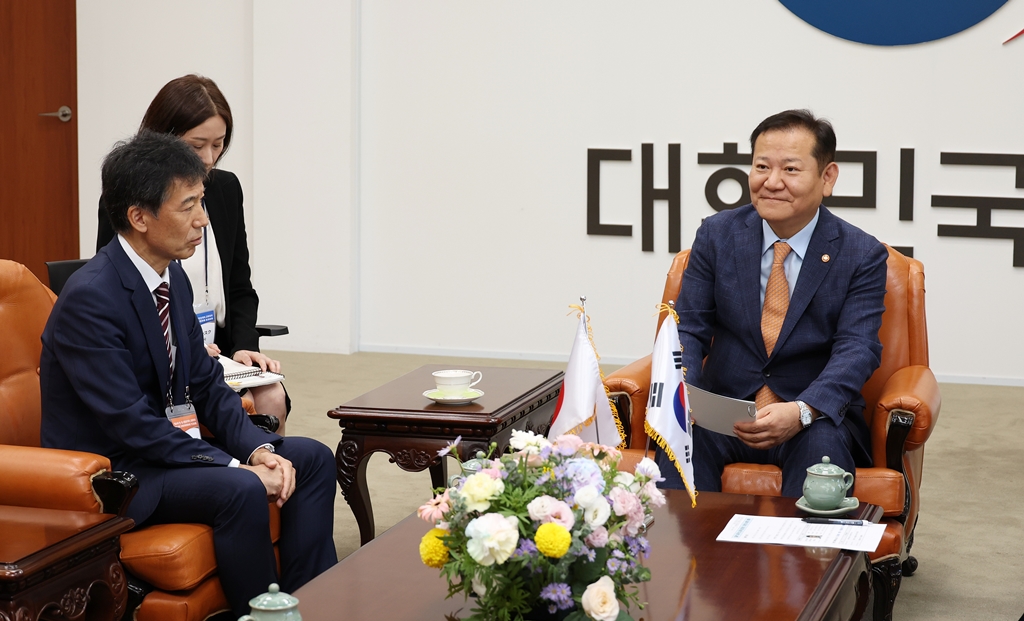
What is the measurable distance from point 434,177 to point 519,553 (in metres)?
4.89

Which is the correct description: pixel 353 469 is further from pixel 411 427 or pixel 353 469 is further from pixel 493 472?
pixel 493 472

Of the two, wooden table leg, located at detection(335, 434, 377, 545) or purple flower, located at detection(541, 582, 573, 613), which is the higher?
purple flower, located at detection(541, 582, 573, 613)

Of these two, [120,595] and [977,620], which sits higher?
[120,595]

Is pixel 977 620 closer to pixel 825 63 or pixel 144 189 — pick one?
pixel 144 189

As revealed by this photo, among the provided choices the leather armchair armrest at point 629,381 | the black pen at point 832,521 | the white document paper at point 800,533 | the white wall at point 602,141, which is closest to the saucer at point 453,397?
the leather armchair armrest at point 629,381

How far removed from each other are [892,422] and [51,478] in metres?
1.95

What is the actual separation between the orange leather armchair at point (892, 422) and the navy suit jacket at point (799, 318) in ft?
0.36

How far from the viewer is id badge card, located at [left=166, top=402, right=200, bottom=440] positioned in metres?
2.73

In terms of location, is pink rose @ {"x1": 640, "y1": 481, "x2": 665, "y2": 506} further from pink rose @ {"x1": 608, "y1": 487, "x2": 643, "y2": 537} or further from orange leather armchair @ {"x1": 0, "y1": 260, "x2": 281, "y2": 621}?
orange leather armchair @ {"x1": 0, "y1": 260, "x2": 281, "y2": 621}

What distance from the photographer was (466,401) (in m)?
3.20

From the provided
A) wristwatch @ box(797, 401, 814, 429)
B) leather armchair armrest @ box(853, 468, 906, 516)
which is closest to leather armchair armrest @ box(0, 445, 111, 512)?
wristwatch @ box(797, 401, 814, 429)

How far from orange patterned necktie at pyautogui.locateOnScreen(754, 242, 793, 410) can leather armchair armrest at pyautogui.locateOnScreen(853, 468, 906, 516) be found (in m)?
0.36

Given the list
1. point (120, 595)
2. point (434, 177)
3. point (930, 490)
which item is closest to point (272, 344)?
point (434, 177)

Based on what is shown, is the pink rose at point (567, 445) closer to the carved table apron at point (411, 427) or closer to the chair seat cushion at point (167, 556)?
the chair seat cushion at point (167, 556)
